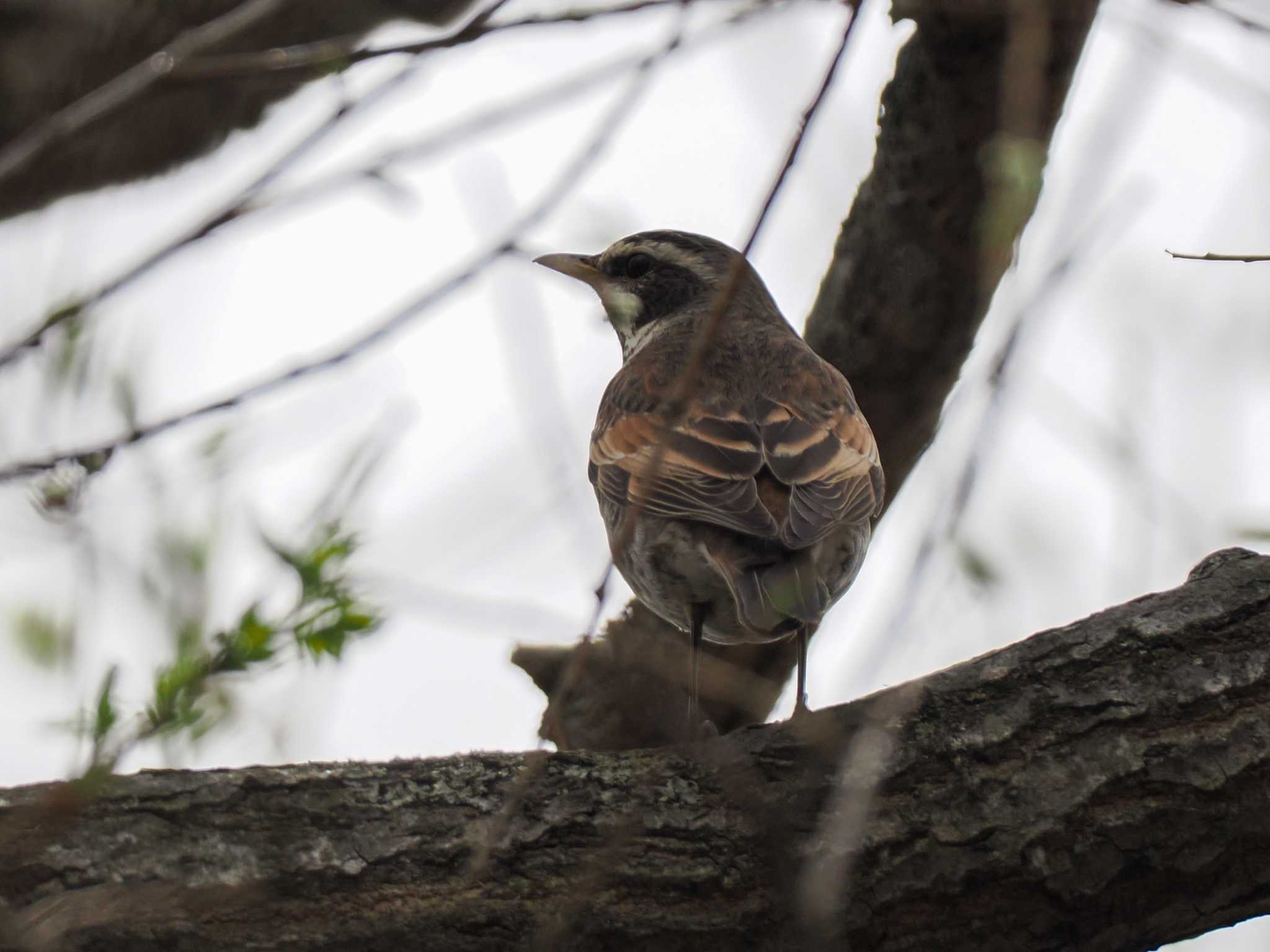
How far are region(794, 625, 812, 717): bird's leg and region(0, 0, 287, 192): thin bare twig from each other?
3784 mm

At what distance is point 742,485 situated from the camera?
6.19 m

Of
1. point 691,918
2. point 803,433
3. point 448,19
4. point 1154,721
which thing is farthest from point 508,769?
point 448,19

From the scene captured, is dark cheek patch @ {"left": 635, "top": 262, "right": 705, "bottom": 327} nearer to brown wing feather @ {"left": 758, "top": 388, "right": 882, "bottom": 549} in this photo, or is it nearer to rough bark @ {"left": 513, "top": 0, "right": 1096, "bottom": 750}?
rough bark @ {"left": 513, "top": 0, "right": 1096, "bottom": 750}

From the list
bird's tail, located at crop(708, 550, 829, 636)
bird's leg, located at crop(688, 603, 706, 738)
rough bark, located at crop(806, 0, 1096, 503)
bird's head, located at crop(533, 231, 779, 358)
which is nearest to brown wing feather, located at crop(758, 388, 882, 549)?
bird's tail, located at crop(708, 550, 829, 636)

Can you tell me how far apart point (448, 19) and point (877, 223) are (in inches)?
98.1

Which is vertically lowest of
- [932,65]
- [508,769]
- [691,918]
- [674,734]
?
[674,734]

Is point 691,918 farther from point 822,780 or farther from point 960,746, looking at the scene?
point 960,746

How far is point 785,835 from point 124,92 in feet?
9.61

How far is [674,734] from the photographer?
6.98 meters

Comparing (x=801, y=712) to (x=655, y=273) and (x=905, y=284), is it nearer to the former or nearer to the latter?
(x=905, y=284)

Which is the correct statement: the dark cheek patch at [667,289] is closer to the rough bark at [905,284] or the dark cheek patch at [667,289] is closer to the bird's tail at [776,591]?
the rough bark at [905,284]

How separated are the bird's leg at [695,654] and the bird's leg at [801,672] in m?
0.44

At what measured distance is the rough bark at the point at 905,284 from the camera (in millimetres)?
6387

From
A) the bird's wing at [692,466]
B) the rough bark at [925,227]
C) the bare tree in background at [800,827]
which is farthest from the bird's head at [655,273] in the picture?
the bare tree in background at [800,827]
